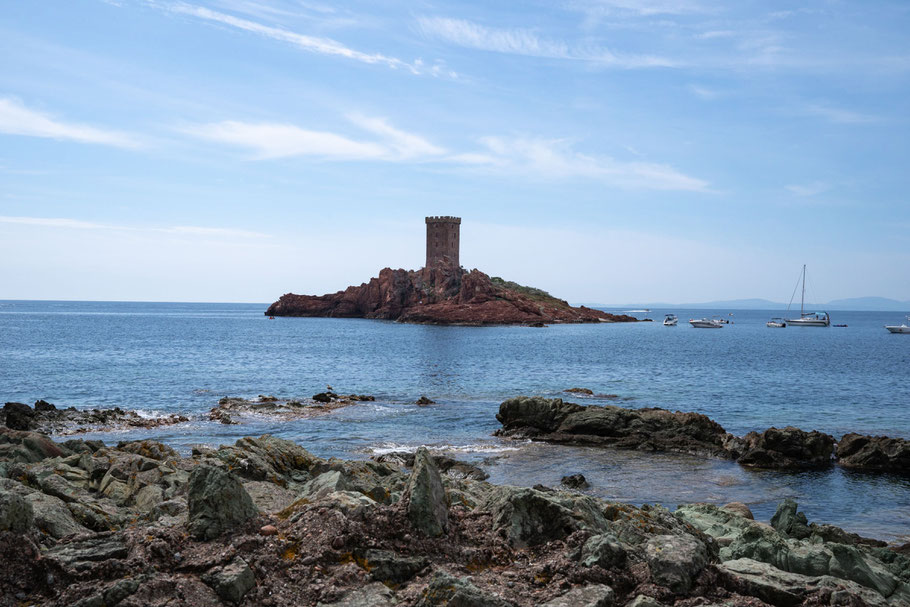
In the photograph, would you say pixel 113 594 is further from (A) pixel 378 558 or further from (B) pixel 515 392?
(B) pixel 515 392

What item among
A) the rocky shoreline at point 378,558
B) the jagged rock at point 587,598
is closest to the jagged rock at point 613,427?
the rocky shoreline at point 378,558

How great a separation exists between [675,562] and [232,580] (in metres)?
4.77

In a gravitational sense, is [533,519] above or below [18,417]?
above

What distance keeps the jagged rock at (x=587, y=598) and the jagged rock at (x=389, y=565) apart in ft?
4.98

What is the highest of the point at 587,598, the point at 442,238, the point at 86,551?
A: the point at 442,238

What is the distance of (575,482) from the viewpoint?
24516 mm

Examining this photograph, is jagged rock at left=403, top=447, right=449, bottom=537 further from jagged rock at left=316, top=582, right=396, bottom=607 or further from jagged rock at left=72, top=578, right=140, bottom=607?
jagged rock at left=72, top=578, right=140, bottom=607

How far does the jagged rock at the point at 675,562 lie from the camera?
23.6 ft

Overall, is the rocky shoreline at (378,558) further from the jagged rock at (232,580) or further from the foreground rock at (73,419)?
the foreground rock at (73,419)

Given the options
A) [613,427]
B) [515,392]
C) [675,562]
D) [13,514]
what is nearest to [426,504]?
[675,562]

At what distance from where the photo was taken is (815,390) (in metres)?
53.0

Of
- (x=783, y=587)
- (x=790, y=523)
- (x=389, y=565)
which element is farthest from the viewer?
(x=790, y=523)

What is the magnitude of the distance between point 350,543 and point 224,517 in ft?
→ 5.03

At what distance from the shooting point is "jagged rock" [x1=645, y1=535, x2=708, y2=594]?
23.6 ft
